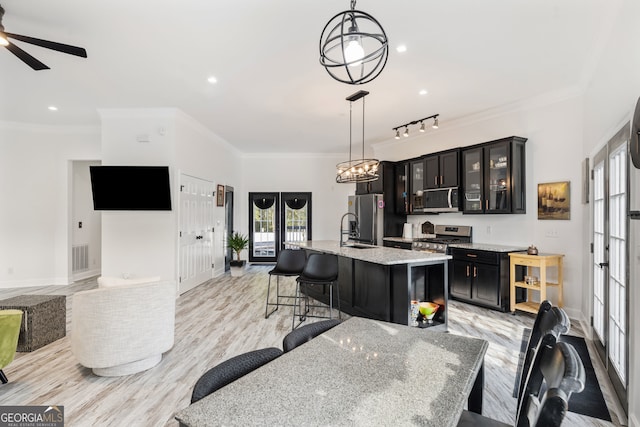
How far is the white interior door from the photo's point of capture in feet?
17.5

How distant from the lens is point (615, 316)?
2.54m

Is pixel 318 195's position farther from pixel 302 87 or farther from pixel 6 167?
pixel 6 167

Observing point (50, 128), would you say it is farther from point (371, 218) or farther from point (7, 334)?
point (371, 218)

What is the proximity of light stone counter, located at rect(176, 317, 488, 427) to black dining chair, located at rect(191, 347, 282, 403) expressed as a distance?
0.36ft

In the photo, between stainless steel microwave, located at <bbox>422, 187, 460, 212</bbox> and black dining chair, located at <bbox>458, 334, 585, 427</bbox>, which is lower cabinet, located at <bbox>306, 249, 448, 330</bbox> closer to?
stainless steel microwave, located at <bbox>422, 187, 460, 212</bbox>

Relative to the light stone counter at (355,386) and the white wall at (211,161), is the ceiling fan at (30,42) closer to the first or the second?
the white wall at (211,161)

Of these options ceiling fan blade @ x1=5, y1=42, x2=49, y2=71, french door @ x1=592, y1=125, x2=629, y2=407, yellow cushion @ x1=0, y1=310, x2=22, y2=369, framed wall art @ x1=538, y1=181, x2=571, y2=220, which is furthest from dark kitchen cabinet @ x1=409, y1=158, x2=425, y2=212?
yellow cushion @ x1=0, y1=310, x2=22, y2=369

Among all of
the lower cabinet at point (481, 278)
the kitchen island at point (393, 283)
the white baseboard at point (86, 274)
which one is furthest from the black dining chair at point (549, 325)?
the white baseboard at point (86, 274)

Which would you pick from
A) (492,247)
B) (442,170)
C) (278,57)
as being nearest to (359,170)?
(442,170)

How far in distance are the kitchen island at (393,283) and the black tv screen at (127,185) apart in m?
2.81

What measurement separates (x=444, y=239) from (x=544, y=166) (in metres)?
1.85

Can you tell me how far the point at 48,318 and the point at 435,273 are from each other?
4.21m

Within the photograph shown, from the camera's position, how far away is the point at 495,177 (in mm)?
4707

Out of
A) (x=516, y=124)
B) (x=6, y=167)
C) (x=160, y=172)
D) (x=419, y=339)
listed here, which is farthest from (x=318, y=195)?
(x=419, y=339)
